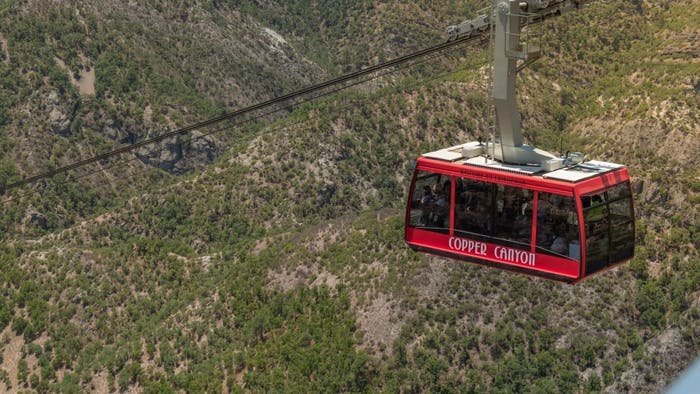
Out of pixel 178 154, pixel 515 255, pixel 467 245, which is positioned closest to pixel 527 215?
pixel 515 255

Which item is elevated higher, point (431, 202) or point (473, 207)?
point (473, 207)

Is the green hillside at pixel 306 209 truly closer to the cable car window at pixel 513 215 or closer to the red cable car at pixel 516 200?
the red cable car at pixel 516 200

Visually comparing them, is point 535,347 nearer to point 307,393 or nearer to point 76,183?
point 307,393

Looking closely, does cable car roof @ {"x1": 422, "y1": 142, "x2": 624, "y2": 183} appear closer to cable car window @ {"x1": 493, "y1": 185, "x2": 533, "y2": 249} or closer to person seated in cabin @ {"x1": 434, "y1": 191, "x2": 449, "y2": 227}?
cable car window @ {"x1": 493, "y1": 185, "x2": 533, "y2": 249}

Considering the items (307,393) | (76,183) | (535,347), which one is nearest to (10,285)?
(76,183)

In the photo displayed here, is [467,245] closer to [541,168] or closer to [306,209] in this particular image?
[541,168]

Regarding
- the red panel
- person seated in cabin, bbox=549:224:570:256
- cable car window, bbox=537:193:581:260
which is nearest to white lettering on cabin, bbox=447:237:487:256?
the red panel

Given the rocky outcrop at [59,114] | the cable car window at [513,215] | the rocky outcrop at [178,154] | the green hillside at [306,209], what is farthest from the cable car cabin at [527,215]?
the rocky outcrop at [59,114]
